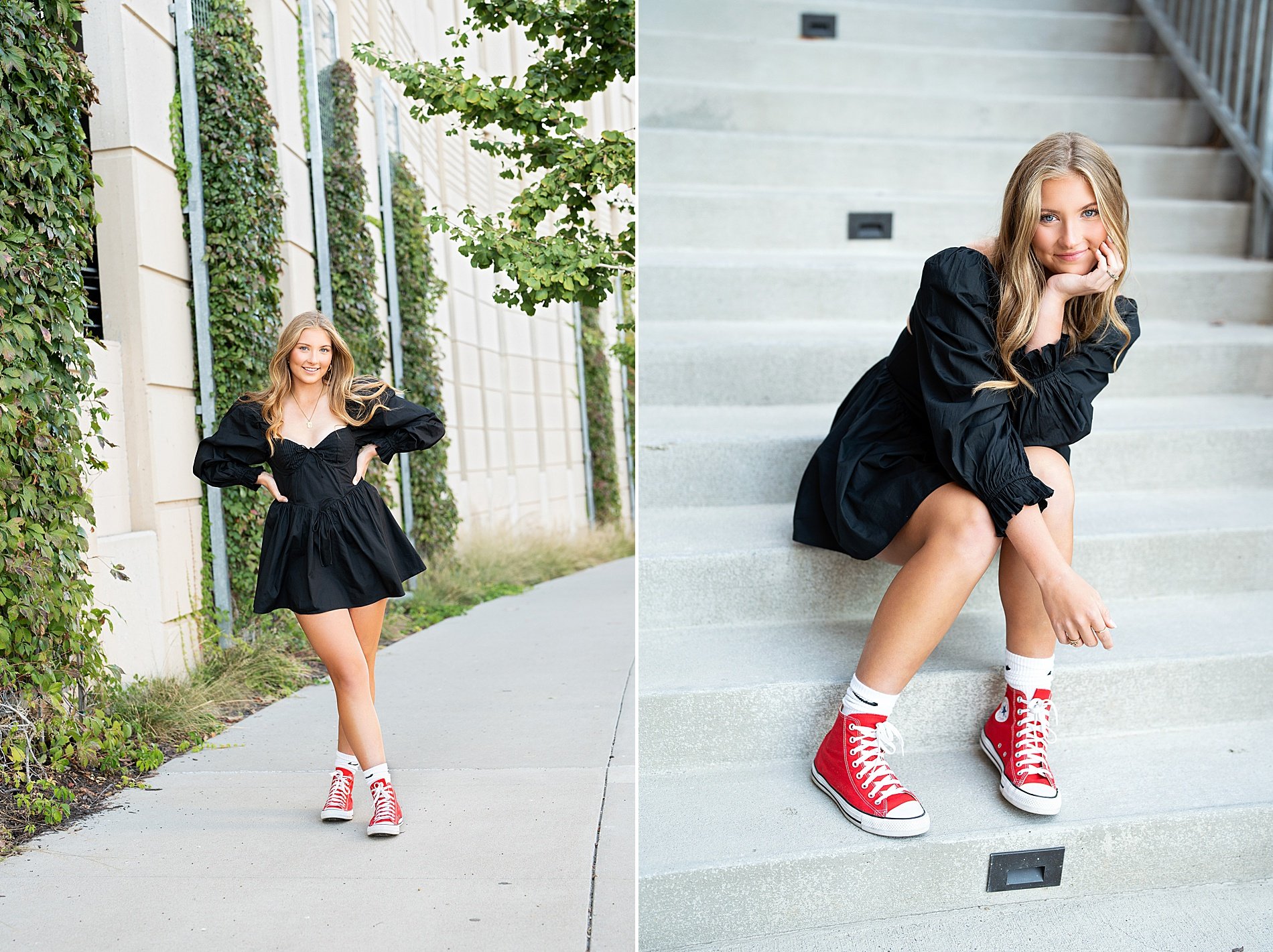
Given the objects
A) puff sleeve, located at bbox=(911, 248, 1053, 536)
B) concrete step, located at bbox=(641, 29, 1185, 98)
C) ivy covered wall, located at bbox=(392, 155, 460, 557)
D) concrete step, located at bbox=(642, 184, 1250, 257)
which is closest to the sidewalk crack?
puff sleeve, located at bbox=(911, 248, 1053, 536)

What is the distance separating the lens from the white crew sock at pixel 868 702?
1.91 metres

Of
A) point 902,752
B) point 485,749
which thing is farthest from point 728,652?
point 485,749

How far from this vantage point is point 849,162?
3.68 meters

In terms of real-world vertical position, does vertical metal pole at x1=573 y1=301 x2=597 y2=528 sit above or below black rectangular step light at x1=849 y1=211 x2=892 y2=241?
below

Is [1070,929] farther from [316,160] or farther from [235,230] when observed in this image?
[316,160]

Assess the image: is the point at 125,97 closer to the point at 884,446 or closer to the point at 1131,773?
the point at 884,446

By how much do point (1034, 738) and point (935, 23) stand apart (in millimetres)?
3408

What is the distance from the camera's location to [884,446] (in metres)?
2.13

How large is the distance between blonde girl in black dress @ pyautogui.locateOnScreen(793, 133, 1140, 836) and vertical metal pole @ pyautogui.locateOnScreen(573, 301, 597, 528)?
9107 mm

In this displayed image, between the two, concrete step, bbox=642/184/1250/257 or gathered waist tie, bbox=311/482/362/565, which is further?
concrete step, bbox=642/184/1250/257

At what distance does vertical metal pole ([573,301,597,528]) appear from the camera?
36.6 feet

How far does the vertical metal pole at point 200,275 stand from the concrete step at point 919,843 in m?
2.51

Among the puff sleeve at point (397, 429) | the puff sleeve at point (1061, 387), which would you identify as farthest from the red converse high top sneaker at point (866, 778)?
the puff sleeve at point (397, 429)

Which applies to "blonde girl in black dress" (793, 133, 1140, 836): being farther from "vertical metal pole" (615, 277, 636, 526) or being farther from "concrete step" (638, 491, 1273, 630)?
"vertical metal pole" (615, 277, 636, 526)
